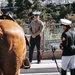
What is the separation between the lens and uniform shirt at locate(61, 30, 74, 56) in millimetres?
7305

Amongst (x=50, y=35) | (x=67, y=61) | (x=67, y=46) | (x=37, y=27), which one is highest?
(x=67, y=46)

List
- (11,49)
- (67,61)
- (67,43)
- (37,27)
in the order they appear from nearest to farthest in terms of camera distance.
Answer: (11,49) < (67,43) < (67,61) < (37,27)

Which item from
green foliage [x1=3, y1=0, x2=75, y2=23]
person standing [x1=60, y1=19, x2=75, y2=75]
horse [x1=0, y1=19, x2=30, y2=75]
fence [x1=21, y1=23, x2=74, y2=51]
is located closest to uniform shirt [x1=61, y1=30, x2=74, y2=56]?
person standing [x1=60, y1=19, x2=75, y2=75]

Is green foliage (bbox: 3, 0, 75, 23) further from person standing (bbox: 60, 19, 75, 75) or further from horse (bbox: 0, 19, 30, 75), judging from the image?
horse (bbox: 0, 19, 30, 75)

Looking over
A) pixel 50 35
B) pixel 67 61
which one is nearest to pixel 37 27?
pixel 50 35

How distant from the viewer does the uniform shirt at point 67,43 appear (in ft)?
24.0

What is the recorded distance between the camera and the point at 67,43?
7.35 metres

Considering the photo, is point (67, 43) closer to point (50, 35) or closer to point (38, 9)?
point (50, 35)

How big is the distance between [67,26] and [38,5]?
34.6 meters

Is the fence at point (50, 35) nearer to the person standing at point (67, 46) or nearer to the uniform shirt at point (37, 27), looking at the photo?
the uniform shirt at point (37, 27)

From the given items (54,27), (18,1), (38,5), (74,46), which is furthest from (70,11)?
(74,46)

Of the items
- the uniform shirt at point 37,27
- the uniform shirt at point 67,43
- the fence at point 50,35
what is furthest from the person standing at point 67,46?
the fence at point 50,35

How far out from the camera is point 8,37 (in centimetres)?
363

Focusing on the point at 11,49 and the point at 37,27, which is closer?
the point at 11,49
